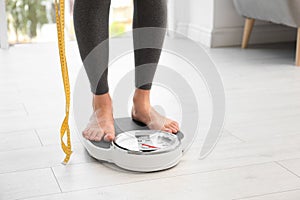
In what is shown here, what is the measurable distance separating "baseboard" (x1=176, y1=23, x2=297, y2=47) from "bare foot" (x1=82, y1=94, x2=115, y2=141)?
171 centimetres

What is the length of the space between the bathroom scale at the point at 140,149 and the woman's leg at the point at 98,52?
0.04 m

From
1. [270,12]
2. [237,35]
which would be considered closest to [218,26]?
[237,35]

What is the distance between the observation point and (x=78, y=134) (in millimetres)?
1579

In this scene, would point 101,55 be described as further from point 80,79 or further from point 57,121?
point 80,79

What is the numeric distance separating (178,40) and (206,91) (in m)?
1.13

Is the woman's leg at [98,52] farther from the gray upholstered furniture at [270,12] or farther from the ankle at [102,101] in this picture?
the gray upholstered furniture at [270,12]

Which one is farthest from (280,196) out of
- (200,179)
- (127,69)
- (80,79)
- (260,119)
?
(127,69)

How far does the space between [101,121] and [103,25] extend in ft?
0.91

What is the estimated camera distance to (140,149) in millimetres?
1352

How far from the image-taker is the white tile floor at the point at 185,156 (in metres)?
1.24

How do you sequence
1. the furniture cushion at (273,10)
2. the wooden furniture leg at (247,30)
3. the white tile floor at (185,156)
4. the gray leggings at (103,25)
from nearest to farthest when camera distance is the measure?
1. the white tile floor at (185,156)
2. the gray leggings at (103,25)
3. the furniture cushion at (273,10)
4. the wooden furniture leg at (247,30)

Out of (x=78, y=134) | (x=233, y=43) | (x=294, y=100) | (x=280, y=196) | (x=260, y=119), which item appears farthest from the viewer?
(x=233, y=43)

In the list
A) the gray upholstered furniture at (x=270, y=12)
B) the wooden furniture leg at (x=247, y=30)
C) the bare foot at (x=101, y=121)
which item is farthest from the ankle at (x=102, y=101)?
the wooden furniture leg at (x=247, y=30)

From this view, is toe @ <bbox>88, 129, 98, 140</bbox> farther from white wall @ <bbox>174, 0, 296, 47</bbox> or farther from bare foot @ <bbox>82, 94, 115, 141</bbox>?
white wall @ <bbox>174, 0, 296, 47</bbox>
